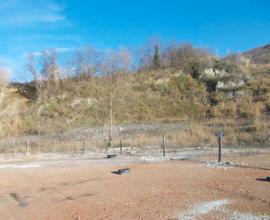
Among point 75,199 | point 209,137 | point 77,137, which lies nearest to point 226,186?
point 75,199

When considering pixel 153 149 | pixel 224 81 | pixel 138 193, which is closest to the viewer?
pixel 138 193

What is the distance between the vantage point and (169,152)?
22406 millimetres

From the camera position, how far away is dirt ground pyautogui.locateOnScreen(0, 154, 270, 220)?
9.36m

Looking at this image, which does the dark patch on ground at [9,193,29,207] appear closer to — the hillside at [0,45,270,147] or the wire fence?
the wire fence

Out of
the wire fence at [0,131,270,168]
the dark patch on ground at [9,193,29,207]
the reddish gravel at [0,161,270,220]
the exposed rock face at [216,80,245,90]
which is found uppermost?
the exposed rock face at [216,80,245,90]

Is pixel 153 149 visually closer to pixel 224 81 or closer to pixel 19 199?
pixel 19 199

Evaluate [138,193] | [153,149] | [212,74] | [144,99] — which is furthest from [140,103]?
[138,193]

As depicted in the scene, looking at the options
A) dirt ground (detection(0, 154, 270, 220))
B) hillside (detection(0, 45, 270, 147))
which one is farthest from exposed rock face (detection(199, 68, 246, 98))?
dirt ground (detection(0, 154, 270, 220))

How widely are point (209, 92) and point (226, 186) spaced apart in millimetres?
32704

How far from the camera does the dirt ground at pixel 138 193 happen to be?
368 inches

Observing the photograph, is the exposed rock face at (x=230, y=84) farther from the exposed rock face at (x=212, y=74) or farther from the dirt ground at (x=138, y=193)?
the dirt ground at (x=138, y=193)

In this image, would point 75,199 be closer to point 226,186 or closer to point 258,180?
point 226,186

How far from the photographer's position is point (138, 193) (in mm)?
11375

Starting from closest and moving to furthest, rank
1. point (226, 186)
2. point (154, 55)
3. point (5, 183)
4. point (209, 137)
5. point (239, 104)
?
point (226, 186) → point (5, 183) → point (209, 137) → point (239, 104) → point (154, 55)
